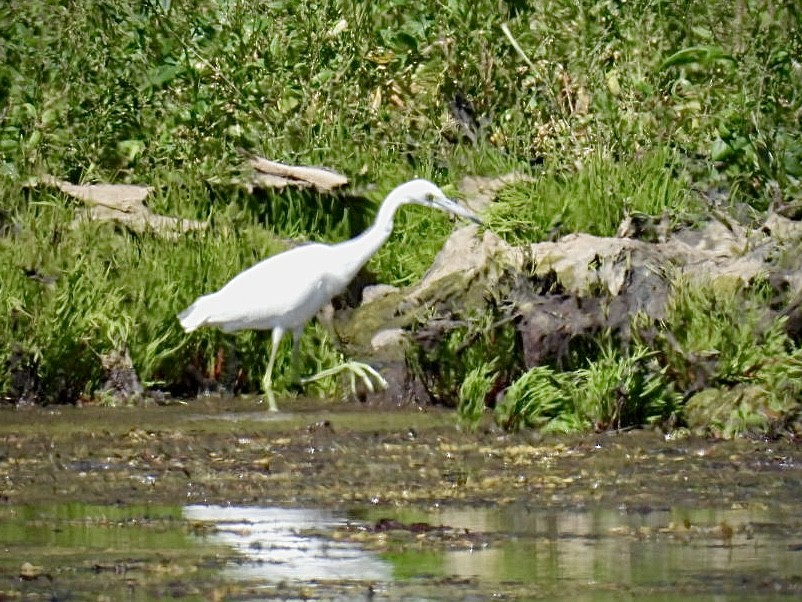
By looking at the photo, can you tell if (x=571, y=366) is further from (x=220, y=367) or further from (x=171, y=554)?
(x=171, y=554)

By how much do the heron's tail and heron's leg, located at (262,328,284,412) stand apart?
46 centimetres

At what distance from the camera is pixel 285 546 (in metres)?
6.46

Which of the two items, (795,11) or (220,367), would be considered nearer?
(220,367)

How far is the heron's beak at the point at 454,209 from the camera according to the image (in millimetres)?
11727

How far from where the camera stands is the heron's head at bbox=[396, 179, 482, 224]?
11789 millimetres

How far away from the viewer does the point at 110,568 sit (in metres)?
6.06

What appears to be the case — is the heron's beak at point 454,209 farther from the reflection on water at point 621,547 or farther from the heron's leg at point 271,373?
the reflection on water at point 621,547

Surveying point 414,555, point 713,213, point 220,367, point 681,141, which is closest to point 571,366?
point 713,213

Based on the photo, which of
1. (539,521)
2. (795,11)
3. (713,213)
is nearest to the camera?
(539,521)

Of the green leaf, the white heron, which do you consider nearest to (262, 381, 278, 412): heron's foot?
the white heron

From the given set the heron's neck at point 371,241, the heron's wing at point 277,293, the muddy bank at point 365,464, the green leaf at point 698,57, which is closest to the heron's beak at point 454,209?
the heron's neck at point 371,241

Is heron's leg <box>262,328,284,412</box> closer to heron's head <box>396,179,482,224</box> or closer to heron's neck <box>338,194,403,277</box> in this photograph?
heron's neck <box>338,194,403,277</box>

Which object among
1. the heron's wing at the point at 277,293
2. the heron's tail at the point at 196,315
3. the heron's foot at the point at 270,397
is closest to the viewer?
the heron's foot at the point at 270,397

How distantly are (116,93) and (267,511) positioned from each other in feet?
23.8
